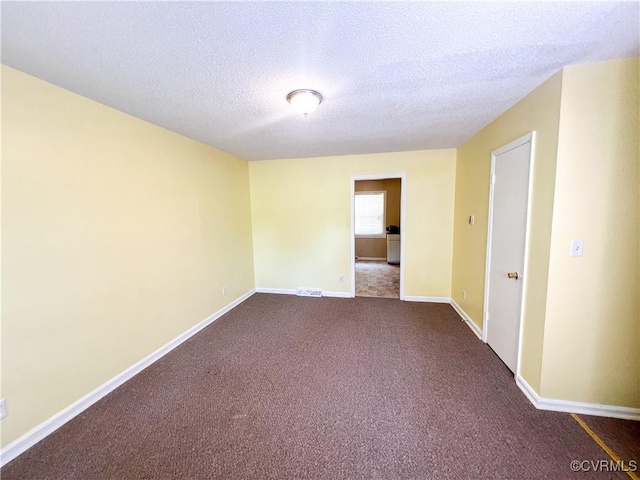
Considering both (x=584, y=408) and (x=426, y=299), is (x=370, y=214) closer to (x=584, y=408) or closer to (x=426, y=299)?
(x=426, y=299)

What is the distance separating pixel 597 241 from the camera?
1597 millimetres

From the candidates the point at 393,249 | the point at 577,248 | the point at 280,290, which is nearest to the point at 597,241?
the point at 577,248

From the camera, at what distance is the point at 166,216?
2.59 meters

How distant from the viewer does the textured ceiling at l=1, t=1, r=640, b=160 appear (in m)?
1.10

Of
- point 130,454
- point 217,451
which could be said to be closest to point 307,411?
point 217,451

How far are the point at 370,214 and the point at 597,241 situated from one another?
581 cm

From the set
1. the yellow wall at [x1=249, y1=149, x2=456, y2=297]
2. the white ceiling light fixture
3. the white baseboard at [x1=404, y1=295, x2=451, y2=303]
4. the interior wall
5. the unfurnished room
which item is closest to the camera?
the unfurnished room

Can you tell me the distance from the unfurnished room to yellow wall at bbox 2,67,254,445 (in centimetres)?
1

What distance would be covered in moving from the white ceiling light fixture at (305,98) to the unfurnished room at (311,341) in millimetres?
24

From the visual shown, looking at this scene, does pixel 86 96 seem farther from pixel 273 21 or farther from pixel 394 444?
pixel 394 444

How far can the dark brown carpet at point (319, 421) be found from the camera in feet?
4.66

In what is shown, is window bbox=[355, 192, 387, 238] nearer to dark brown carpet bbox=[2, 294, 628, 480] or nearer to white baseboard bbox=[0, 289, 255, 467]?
dark brown carpet bbox=[2, 294, 628, 480]

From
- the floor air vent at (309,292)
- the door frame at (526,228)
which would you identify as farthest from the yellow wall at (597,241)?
the floor air vent at (309,292)
